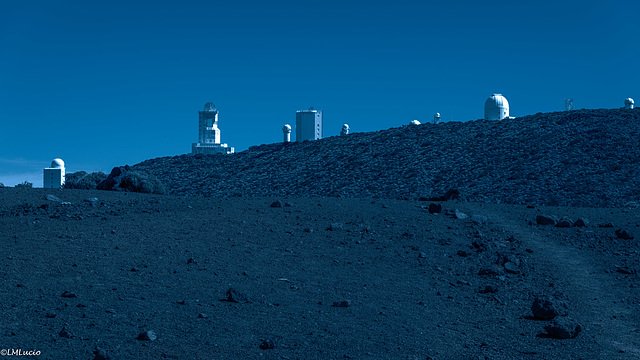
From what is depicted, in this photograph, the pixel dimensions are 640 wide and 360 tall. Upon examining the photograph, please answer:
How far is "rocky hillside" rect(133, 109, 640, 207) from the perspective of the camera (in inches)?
1085

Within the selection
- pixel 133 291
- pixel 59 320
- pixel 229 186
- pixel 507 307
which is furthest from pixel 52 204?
pixel 229 186

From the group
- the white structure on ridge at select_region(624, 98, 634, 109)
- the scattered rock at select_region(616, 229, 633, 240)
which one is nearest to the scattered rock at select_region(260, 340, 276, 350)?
the scattered rock at select_region(616, 229, 633, 240)

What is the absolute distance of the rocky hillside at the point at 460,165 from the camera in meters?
27.5

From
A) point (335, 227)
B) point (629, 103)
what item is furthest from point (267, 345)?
point (629, 103)

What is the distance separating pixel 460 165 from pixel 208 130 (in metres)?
32.7

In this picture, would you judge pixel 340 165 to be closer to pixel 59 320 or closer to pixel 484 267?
pixel 484 267

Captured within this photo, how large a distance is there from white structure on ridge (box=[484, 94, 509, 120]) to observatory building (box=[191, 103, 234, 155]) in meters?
25.4

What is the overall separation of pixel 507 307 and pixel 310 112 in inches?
1786

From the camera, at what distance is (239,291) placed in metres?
9.63

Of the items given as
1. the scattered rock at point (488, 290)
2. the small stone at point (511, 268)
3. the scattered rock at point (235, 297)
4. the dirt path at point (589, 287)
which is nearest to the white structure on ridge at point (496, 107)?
the dirt path at point (589, 287)

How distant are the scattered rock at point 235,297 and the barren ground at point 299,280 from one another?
17 centimetres

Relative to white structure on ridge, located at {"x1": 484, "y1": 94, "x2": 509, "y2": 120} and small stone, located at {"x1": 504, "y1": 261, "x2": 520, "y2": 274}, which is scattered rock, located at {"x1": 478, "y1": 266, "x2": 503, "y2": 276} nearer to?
small stone, located at {"x1": 504, "y1": 261, "x2": 520, "y2": 274}

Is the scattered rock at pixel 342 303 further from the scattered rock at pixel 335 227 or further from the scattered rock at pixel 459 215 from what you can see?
the scattered rock at pixel 459 215

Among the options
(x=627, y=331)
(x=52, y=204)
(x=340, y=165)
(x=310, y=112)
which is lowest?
(x=627, y=331)
